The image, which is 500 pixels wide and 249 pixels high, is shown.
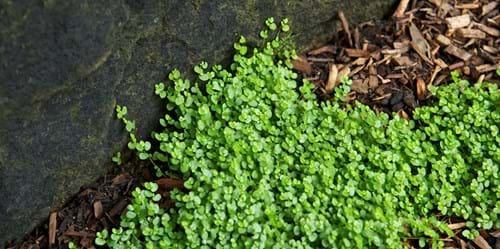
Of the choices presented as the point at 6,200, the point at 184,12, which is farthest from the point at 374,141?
the point at 6,200

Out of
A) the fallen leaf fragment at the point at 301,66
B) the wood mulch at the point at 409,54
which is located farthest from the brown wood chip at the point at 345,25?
the fallen leaf fragment at the point at 301,66

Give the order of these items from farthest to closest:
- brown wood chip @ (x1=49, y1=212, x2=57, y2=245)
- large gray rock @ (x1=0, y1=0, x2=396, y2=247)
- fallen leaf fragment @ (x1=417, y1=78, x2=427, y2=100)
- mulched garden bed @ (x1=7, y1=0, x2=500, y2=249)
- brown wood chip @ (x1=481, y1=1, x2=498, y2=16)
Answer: brown wood chip @ (x1=481, y1=1, x2=498, y2=16), fallen leaf fragment @ (x1=417, y1=78, x2=427, y2=100), mulched garden bed @ (x1=7, y1=0, x2=500, y2=249), brown wood chip @ (x1=49, y1=212, x2=57, y2=245), large gray rock @ (x1=0, y1=0, x2=396, y2=247)

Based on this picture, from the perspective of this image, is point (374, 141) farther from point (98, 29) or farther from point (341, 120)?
point (98, 29)

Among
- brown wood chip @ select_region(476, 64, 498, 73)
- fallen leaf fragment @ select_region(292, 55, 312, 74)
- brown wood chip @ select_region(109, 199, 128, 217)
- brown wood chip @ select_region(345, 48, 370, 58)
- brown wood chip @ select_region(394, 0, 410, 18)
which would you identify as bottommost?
brown wood chip @ select_region(476, 64, 498, 73)

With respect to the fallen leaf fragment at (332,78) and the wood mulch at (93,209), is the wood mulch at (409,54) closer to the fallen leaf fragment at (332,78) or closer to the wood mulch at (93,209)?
the fallen leaf fragment at (332,78)

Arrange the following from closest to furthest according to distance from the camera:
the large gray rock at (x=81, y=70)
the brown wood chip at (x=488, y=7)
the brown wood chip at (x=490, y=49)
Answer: the large gray rock at (x=81, y=70) → the brown wood chip at (x=490, y=49) → the brown wood chip at (x=488, y=7)

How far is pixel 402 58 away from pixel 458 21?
0.43m

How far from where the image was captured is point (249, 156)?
3137 millimetres

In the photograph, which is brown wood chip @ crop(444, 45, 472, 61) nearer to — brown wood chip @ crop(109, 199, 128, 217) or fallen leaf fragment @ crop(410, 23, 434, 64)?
fallen leaf fragment @ crop(410, 23, 434, 64)

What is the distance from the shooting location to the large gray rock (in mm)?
2602

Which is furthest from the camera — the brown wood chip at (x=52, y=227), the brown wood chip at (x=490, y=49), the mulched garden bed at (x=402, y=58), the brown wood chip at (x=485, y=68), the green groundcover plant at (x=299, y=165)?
the brown wood chip at (x=490, y=49)

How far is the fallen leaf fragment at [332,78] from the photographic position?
3678mm

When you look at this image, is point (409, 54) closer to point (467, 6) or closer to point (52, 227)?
point (467, 6)

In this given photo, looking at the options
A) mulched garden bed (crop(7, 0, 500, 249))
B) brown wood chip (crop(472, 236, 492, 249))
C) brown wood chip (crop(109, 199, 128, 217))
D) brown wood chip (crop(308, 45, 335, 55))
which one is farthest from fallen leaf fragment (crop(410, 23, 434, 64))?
brown wood chip (crop(109, 199, 128, 217))
